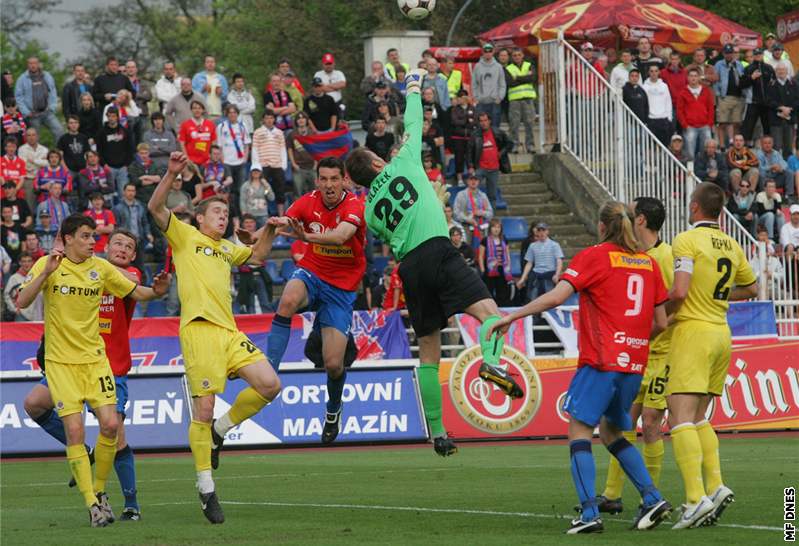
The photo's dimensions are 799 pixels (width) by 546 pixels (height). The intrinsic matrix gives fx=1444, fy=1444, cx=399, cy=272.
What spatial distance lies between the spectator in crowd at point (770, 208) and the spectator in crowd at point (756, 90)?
2726mm

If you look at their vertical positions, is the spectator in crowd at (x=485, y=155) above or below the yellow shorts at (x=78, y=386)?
below

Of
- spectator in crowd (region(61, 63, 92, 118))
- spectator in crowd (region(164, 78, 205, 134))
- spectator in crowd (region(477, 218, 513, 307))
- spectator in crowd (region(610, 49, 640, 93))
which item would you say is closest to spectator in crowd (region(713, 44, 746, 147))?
spectator in crowd (region(610, 49, 640, 93))

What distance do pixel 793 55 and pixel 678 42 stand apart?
5.44 meters

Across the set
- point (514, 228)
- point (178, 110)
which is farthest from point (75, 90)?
point (514, 228)

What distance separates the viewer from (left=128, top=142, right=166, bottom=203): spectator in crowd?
2592 cm

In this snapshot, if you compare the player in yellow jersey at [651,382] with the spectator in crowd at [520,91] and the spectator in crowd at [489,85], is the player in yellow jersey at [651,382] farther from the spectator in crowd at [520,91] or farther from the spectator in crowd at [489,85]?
the spectator in crowd at [520,91]

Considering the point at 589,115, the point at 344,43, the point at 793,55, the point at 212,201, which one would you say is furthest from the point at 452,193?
the point at 344,43

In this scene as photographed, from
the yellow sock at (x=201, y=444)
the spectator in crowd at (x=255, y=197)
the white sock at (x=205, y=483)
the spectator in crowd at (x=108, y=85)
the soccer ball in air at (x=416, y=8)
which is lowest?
the spectator in crowd at (x=255, y=197)

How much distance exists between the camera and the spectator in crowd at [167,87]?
2831cm

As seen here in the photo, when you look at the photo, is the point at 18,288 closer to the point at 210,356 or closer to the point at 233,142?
the point at 233,142

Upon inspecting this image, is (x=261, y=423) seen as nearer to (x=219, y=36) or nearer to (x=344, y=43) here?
(x=344, y=43)

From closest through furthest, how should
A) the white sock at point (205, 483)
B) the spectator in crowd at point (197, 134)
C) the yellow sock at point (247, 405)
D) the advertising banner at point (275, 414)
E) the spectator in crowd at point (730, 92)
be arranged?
the white sock at point (205, 483) → the yellow sock at point (247, 405) → the advertising banner at point (275, 414) → the spectator in crowd at point (197, 134) → the spectator in crowd at point (730, 92)

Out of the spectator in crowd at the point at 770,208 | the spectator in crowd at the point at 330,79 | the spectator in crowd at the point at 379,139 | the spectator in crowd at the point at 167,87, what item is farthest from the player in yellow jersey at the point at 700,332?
the spectator in crowd at the point at 167,87

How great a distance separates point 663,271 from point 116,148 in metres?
16.5
